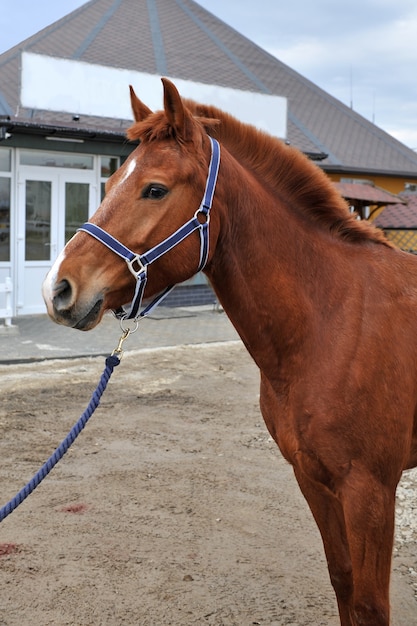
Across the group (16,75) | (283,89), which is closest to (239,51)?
(283,89)

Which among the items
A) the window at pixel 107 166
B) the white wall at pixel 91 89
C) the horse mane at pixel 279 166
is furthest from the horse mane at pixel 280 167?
the window at pixel 107 166

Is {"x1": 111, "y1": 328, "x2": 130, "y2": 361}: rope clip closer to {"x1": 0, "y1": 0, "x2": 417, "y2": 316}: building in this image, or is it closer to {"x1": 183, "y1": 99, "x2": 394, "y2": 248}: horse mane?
{"x1": 183, "y1": 99, "x2": 394, "y2": 248}: horse mane

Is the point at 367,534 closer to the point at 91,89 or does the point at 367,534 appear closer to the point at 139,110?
the point at 139,110

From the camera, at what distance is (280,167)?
241 cm

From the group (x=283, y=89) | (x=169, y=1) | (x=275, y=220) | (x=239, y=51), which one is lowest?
(x=275, y=220)

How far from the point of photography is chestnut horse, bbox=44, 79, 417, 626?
2.07 meters

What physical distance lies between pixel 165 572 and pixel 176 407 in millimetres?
3300

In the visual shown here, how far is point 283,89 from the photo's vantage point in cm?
2170

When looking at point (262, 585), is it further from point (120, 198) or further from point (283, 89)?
point (283, 89)

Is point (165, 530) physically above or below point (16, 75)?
below

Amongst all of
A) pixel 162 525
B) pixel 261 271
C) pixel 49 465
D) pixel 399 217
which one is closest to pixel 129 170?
pixel 261 271

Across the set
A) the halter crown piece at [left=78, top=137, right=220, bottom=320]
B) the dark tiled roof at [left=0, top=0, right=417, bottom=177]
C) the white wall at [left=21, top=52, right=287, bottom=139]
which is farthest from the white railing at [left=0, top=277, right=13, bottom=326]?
the halter crown piece at [left=78, top=137, right=220, bottom=320]

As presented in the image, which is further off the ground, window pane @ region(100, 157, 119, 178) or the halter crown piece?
window pane @ region(100, 157, 119, 178)

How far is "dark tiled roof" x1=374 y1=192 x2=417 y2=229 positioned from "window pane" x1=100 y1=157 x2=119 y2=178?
18.9 ft
